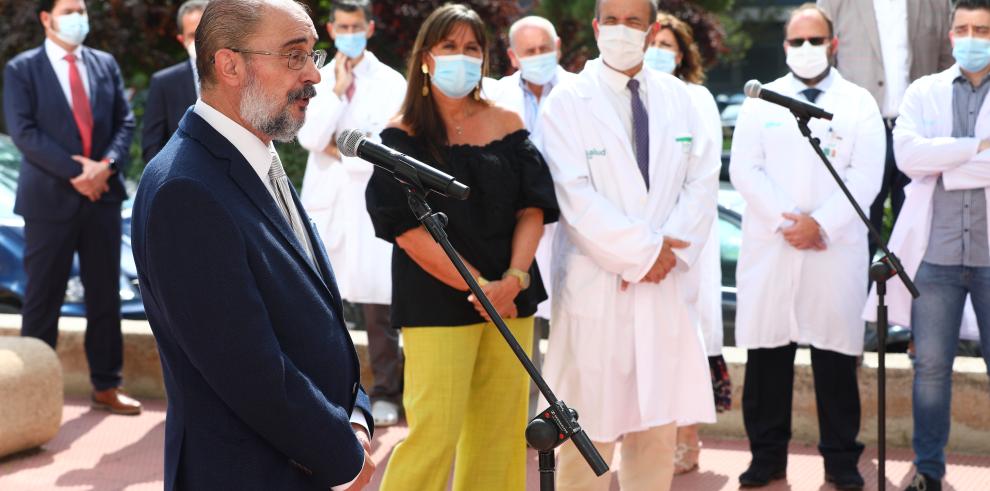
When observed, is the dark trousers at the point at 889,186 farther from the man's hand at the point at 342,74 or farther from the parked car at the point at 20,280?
the parked car at the point at 20,280

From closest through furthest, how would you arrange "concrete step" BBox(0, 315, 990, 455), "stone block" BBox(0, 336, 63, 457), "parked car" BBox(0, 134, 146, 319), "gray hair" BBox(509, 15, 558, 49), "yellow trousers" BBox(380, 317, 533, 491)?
"yellow trousers" BBox(380, 317, 533, 491) < "stone block" BBox(0, 336, 63, 457) < "concrete step" BBox(0, 315, 990, 455) < "gray hair" BBox(509, 15, 558, 49) < "parked car" BBox(0, 134, 146, 319)

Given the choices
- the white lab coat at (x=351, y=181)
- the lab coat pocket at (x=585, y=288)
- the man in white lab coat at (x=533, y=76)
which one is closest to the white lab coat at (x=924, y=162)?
the lab coat pocket at (x=585, y=288)

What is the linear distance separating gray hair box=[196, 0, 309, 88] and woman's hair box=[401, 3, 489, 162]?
1969 mm

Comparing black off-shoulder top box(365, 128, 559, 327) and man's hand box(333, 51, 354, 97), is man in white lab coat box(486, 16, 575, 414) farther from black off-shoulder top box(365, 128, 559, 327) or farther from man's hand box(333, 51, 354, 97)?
black off-shoulder top box(365, 128, 559, 327)

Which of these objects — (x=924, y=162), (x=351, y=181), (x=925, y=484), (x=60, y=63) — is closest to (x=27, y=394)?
(x=60, y=63)

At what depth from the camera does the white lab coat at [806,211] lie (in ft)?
21.1

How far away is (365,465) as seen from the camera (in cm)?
326

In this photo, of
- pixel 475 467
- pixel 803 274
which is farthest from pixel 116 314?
pixel 803 274

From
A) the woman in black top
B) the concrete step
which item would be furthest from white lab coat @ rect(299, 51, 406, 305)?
the woman in black top

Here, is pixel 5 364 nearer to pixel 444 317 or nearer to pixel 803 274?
pixel 444 317

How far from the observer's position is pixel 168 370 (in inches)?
126

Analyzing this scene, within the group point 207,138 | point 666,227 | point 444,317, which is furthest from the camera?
point 666,227

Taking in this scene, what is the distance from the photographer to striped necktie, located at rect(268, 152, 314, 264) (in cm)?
337

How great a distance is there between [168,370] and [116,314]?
4.94 m
